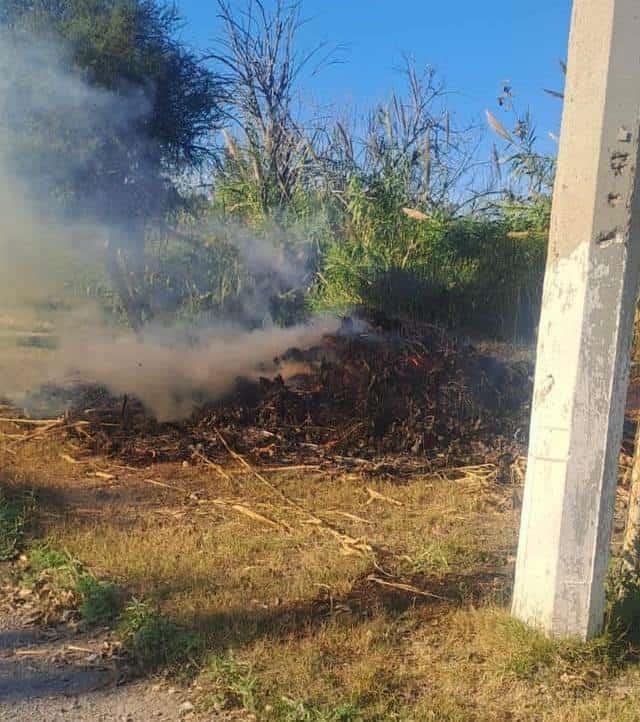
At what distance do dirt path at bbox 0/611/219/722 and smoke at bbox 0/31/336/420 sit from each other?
3.63 metres

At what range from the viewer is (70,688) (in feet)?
11.3

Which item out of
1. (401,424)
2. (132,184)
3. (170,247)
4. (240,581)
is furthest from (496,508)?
(170,247)

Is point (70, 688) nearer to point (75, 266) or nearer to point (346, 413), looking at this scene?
point (346, 413)

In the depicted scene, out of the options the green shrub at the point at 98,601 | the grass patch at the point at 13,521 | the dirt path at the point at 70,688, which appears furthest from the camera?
the grass patch at the point at 13,521

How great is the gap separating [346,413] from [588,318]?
4.03 m

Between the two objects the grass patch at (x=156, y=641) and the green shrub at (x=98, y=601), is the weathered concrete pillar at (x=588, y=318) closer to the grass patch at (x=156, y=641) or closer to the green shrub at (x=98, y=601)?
the grass patch at (x=156, y=641)

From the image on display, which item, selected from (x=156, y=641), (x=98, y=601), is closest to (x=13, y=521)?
(x=98, y=601)

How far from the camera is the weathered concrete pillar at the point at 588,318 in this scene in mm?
3412

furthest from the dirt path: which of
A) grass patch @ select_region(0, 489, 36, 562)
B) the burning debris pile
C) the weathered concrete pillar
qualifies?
the burning debris pile

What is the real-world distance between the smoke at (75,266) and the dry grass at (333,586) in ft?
4.59

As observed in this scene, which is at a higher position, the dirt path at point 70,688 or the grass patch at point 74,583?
the grass patch at point 74,583

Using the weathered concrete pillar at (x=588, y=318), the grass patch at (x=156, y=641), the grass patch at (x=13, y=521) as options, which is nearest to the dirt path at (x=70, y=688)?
the grass patch at (x=156, y=641)

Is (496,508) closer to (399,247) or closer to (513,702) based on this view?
(513,702)

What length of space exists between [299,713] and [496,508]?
313 centimetres
